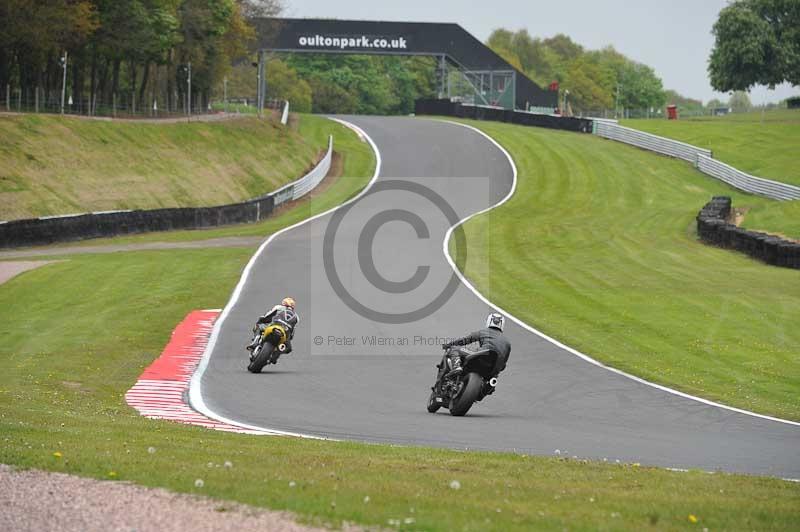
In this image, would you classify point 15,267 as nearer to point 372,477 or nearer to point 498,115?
point 372,477

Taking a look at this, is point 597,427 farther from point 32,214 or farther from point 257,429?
point 32,214

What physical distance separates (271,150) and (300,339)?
45.2 meters

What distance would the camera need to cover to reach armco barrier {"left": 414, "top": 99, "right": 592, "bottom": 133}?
81.0 metres

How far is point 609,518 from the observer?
934cm

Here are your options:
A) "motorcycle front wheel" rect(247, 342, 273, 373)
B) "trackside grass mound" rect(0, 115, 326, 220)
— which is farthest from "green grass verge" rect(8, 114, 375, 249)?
"motorcycle front wheel" rect(247, 342, 273, 373)

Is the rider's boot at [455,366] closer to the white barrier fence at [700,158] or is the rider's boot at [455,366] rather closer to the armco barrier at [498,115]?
the white barrier fence at [700,158]

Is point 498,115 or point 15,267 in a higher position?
point 498,115

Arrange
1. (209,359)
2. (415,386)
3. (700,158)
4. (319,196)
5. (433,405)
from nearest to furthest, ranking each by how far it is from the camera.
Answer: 1. (433,405)
2. (415,386)
3. (209,359)
4. (319,196)
5. (700,158)

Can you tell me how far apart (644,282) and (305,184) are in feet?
92.9

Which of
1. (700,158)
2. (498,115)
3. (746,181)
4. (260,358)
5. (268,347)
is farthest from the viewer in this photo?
(498,115)

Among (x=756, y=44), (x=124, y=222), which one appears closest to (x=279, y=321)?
(x=124, y=222)

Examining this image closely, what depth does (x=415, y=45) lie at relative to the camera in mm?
95438

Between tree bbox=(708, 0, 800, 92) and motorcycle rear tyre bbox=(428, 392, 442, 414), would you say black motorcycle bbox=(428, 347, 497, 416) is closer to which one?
motorcycle rear tyre bbox=(428, 392, 442, 414)

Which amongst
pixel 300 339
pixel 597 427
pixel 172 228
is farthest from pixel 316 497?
pixel 172 228
